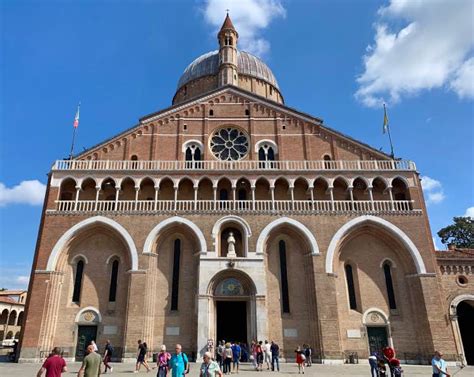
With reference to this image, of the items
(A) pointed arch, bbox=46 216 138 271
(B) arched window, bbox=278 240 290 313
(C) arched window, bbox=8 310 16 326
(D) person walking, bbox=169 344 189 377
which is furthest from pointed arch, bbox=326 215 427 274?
(C) arched window, bbox=8 310 16 326

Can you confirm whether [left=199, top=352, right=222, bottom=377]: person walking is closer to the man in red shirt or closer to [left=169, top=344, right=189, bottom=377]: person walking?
[left=169, top=344, right=189, bottom=377]: person walking

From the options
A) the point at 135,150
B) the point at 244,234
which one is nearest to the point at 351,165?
the point at 244,234

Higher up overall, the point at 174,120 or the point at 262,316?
the point at 174,120

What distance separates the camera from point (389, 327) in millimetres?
20297

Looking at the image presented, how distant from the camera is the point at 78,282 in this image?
21.3 m

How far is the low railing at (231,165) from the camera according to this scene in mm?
23094

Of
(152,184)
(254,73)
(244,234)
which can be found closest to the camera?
(244,234)

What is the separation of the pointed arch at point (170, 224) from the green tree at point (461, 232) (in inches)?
1237

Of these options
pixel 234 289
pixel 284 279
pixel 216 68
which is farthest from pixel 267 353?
pixel 216 68

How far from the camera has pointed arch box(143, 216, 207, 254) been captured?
2089cm

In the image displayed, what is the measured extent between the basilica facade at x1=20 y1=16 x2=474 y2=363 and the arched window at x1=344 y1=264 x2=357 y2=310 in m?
0.07

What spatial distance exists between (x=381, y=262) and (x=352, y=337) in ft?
15.3

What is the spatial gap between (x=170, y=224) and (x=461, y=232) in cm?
3355

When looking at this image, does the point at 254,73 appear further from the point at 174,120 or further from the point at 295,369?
the point at 295,369
